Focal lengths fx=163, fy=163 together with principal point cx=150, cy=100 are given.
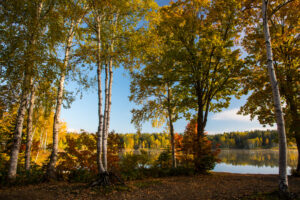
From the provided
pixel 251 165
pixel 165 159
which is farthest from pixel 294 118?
pixel 251 165

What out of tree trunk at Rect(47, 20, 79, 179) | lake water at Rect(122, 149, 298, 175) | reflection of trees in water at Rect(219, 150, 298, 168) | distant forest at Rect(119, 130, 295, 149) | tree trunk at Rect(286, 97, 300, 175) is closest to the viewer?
tree trunk at Rect(47, 20, 79, 179)

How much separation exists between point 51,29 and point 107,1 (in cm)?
293

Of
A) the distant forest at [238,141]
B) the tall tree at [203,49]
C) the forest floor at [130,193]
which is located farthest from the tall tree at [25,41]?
the distant forest at [238,141]

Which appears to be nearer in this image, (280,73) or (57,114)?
(57,114)

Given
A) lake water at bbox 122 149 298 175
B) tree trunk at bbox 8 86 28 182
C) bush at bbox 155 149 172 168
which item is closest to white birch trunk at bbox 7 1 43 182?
tree trunk at bbox 8 86 28 182

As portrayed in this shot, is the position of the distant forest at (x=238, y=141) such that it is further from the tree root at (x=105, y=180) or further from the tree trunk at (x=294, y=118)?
the tree root at (x=105, y=180)

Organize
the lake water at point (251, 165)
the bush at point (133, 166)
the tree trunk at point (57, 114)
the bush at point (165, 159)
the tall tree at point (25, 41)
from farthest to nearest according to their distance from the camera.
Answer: the lake water at point (251, 165) → the bush at point (165, 159) → the bush at point (133, 166) → the tree trunk at point (57, 114) → the tall tree at point (25, 41)

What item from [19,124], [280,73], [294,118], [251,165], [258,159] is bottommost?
[258,159]

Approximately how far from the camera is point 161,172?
10117 mm

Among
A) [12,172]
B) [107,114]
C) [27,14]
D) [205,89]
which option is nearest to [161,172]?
[107,114]

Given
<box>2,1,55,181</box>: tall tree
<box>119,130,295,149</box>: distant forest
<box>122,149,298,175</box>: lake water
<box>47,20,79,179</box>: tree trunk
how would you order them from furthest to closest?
<box>119,130,295,149</box>: distant forest, <box>122,149,298,175</box>: lake water, <box>47,20,79,179</box>: tree trunk, <box>2,1,55,181</box>: tall tree

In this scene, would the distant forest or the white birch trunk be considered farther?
the distant forest

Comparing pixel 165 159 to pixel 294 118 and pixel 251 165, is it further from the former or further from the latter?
pixel 251 165

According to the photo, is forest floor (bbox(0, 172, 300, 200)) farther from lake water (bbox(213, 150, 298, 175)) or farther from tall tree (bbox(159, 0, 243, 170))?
lake water (bbox(213, 150, 298, 175))
